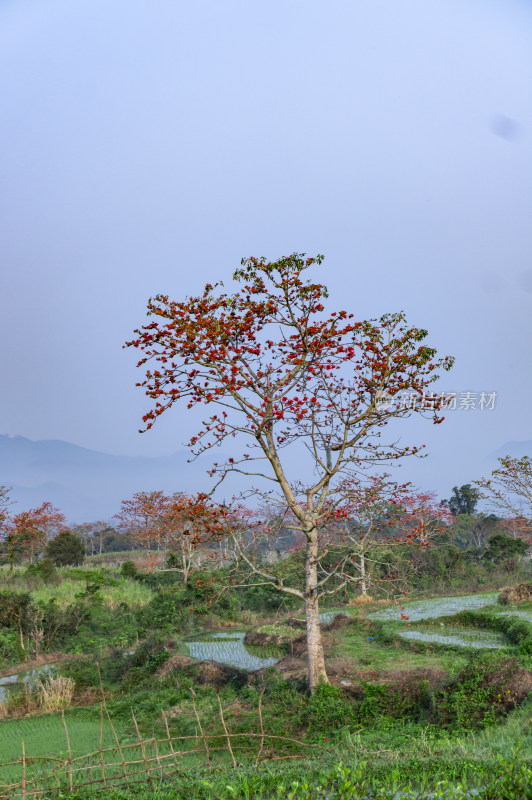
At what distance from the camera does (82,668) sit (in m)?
15.5

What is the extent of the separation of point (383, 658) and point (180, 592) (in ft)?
33.8

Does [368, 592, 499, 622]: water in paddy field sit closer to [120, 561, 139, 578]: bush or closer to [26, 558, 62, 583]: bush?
[120, 561, 139, 578]: bush

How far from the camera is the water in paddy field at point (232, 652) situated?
13789 mm

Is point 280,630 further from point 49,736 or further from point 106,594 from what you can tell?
point 106,594

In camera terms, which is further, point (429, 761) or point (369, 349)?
point (369, 349)

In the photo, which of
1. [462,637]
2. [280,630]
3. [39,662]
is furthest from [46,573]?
[462,637]

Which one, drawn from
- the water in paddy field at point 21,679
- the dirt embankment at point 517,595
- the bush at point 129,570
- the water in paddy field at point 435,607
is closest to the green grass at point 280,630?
the water in paddy field at point 435,607

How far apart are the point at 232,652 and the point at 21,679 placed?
5711mm

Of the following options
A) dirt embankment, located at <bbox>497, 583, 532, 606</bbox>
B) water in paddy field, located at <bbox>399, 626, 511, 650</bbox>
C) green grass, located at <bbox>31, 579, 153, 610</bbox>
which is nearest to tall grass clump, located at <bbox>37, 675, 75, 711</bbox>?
green grass, located at <bbox>31, 579, 153, 610</bbox>

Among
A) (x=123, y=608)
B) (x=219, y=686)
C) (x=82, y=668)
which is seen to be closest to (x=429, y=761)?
(x=219, y=686)

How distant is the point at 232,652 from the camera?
50.0 ft

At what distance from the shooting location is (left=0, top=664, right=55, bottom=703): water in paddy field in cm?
1433

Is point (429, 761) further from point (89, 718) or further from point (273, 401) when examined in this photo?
point (89, 718)

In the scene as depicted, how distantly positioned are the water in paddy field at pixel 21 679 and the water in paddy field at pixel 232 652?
390 cm
